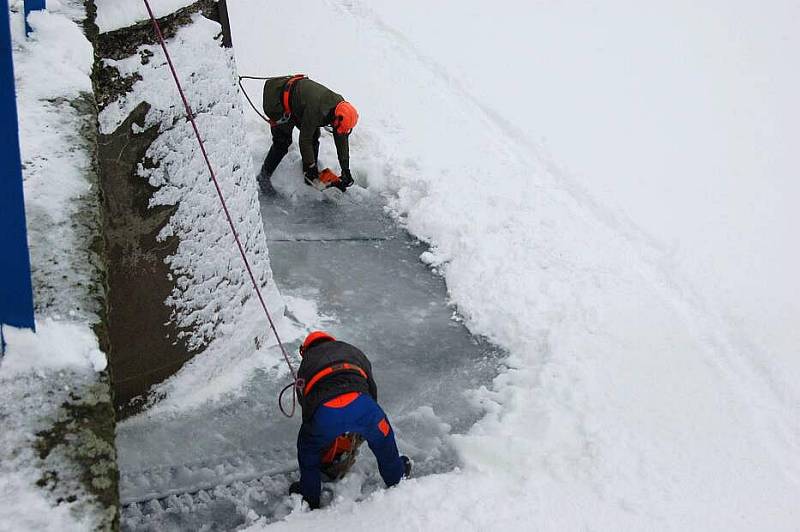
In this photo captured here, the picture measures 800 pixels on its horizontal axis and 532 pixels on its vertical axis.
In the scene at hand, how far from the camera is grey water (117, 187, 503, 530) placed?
14.0 ft

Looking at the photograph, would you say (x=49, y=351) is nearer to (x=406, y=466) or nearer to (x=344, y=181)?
(x=406, y=466)

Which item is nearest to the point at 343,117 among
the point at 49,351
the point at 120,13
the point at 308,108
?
the point at 308,108

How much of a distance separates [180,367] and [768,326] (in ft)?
14.3

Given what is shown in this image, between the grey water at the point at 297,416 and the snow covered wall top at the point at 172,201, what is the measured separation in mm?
442

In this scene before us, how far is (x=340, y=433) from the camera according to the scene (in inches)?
155

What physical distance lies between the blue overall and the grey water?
0.25 meters

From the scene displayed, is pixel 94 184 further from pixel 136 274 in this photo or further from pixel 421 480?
pixel 421 480

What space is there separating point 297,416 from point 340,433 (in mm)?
1004

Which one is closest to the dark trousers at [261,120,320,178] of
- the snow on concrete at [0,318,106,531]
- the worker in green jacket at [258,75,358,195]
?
the worker in green jacket at [258,75,358,195]

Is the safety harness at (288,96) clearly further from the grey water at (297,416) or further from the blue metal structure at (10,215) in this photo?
the blue metal structure at (10,215)

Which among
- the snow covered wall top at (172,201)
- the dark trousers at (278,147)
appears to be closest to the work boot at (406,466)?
the snow covered wall top at (172,201)

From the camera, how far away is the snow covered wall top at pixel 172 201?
409 cm

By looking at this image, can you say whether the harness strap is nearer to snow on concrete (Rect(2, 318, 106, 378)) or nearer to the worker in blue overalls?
the worker in blue overalls

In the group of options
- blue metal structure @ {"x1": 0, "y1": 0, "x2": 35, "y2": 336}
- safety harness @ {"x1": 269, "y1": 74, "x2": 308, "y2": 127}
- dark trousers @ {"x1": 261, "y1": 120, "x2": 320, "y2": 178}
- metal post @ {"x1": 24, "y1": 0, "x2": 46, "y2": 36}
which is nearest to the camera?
blue metal structure @ {"x1": 0, "y1": 0, "x2": 35, "y2": 336}
